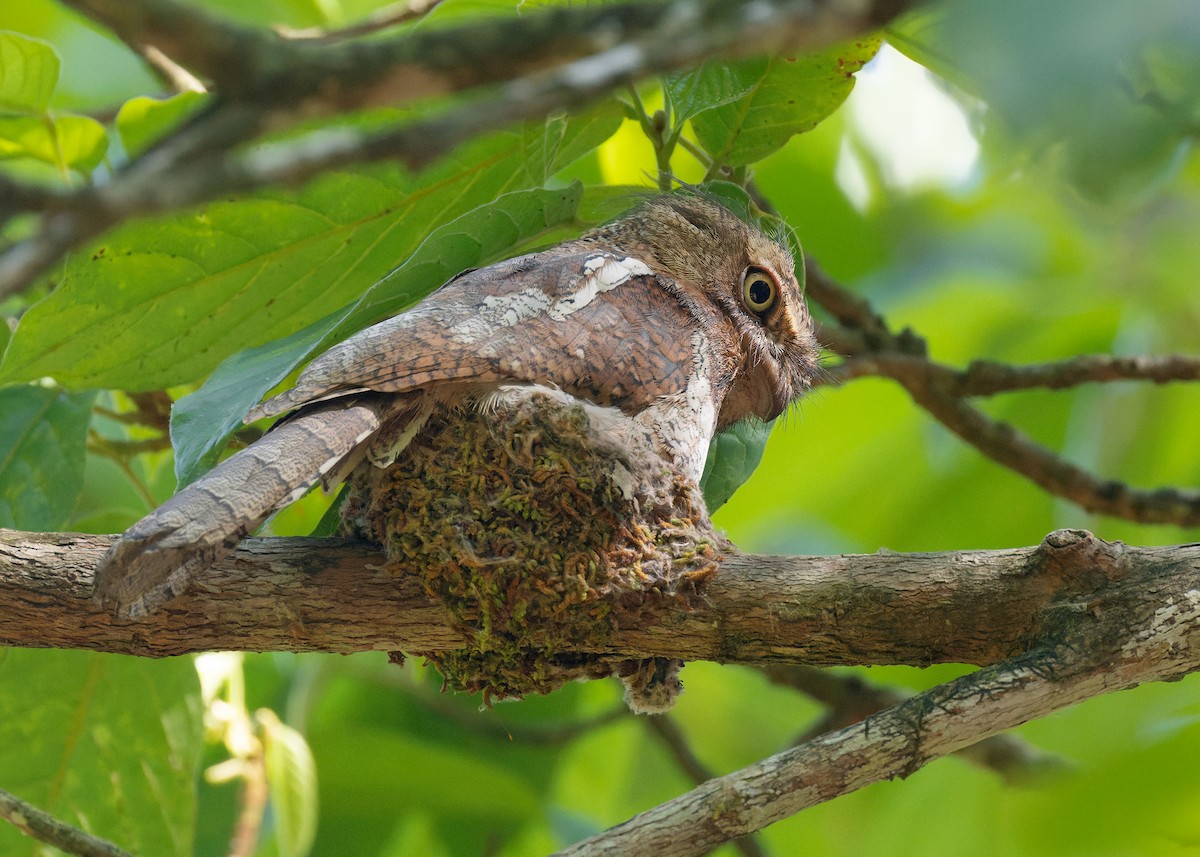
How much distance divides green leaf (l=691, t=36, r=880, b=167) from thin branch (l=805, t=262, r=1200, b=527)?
107 cm

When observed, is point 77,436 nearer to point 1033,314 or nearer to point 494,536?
point 494,536

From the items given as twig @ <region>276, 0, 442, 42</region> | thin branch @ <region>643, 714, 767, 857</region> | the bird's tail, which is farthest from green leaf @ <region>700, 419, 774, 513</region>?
twig @ <region>276, 0, 442, 42</region>

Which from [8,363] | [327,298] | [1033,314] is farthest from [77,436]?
[1033,314]

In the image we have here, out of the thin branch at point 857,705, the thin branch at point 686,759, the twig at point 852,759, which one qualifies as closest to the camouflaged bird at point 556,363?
the twig at point 852,759

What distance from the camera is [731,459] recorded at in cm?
366

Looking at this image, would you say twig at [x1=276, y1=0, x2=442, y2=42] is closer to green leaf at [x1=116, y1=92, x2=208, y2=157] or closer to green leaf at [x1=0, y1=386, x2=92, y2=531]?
green leaf at [x1=116, y1=92, x2=208, y2=157]

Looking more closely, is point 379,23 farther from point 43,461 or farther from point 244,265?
point 43,461

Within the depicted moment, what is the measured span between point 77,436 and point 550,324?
5.23 ft

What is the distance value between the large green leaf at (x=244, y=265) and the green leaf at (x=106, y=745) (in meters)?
1.04

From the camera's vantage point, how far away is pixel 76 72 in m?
6.51

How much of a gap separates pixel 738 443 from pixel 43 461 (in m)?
2.24

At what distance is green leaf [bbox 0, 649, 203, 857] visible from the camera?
3635mm

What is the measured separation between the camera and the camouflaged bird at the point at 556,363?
7.48 ft

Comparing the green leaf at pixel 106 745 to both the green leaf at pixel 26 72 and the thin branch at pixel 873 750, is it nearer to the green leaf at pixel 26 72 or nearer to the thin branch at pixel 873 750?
the green leaf at pixel 26 72
